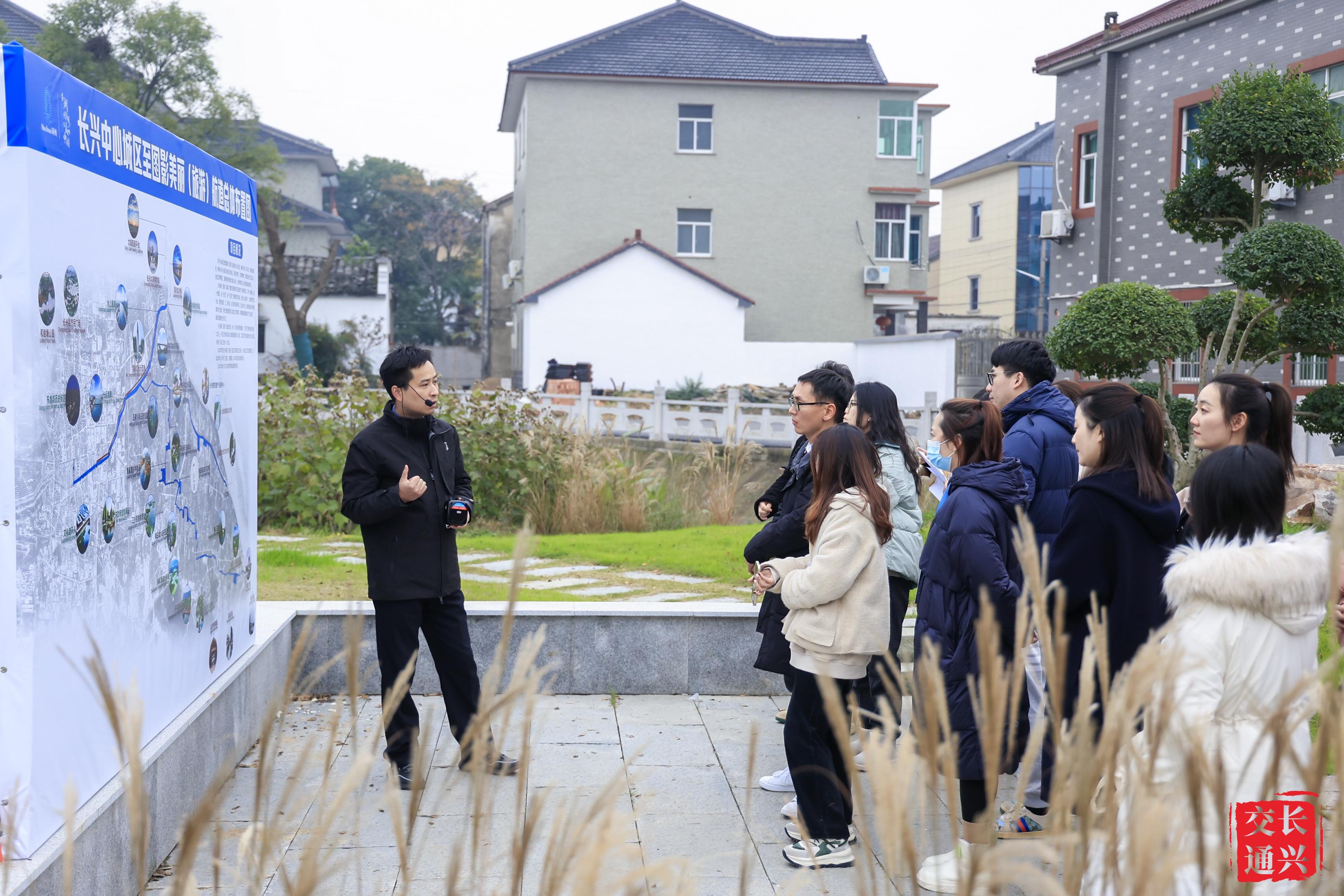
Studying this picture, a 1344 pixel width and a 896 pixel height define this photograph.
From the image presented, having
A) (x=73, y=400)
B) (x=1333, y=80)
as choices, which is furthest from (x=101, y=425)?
(x=1333, y=80)

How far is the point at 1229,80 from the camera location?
1183 centimetres

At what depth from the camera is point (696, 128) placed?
31.9 m

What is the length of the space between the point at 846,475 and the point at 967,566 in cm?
49

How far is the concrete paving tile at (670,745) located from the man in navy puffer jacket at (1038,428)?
1739 millimetres

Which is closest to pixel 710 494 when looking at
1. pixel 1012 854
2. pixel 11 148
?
pixel 11 148

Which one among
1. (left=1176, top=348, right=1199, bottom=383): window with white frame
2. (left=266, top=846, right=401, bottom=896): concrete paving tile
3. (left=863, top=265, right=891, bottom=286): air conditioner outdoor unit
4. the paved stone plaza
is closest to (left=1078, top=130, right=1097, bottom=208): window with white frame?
(left=1176, top=348, right=1199, bottom=383): window with white frame

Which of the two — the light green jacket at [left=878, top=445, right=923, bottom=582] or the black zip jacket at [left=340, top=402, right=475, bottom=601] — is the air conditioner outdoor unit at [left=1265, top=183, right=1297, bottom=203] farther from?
the black zip jacket at [left=340, top=402, right=475, bottom=601]

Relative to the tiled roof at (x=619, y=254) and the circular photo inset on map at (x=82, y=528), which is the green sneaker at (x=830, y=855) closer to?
the circular photo inset on map at (x=82, y=528)

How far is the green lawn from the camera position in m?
8.45

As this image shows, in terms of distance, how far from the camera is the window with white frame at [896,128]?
105 feet

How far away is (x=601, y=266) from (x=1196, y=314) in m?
19.5

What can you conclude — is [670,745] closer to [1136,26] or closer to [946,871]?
[946,871]

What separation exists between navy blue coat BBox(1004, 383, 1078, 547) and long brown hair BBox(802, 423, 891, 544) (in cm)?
101

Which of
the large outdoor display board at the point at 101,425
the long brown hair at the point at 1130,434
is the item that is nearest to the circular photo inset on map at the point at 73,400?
the large outdoor display board at the point at 101,425
